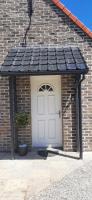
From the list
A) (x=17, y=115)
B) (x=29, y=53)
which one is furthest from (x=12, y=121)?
(x=29, y=53)

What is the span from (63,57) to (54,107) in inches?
68.7

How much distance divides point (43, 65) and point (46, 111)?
1964 millimetres

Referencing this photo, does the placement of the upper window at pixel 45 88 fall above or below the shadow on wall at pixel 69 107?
above

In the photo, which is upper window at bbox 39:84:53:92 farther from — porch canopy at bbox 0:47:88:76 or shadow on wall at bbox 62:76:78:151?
porch canopy at bbox 0:47:88:76

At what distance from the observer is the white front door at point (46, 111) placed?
10711 mm

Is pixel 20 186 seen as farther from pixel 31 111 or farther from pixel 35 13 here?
pixel 35 13

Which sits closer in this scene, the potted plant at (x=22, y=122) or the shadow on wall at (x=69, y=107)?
the potted plant at (x=22, y=122)

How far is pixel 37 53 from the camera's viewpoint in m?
10.2

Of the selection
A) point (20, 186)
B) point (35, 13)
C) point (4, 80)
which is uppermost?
point (35, 13)

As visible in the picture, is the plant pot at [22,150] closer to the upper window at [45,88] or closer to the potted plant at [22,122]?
the potted plant at [22,122]

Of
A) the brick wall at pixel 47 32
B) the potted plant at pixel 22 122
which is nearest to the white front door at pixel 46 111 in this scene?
Answer: the brick wall at pixel 47 32

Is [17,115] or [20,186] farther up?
[17,115]

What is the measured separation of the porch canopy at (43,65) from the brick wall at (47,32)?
25 centimetres

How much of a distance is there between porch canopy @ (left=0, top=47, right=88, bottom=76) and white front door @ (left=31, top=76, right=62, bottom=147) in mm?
860
